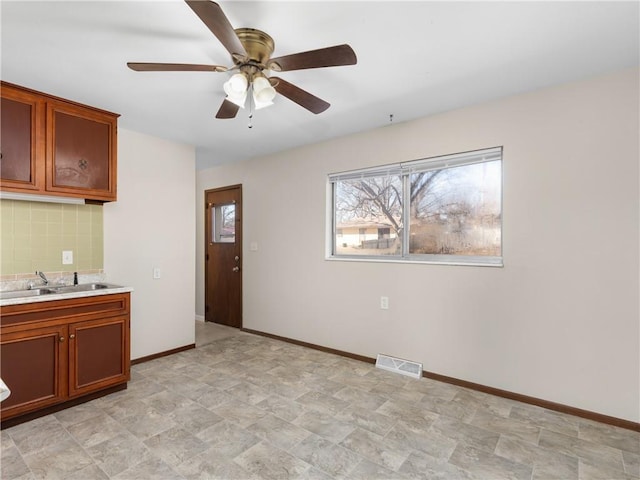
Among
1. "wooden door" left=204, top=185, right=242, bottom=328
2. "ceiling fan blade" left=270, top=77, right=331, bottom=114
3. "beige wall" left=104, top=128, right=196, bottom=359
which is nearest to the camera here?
"ceiling fan blade" left=270, top=77, right=331, bottom=114

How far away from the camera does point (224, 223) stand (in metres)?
5.02

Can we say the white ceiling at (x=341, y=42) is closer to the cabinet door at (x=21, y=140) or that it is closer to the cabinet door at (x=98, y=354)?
the cabinet door at (x=21, y=140)

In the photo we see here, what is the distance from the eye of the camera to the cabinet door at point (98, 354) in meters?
2.46

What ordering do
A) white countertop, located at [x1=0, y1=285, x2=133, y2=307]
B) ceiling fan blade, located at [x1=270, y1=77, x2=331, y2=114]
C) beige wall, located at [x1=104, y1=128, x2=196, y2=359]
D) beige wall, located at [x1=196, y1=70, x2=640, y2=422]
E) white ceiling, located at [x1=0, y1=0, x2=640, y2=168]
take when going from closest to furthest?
white ceiling, located at [x1=0, y1=0, x2=640, y2=168], ceiling fan blade, located at [x1=270, y1=77, x2=331, y2=114], white countertop, located at [x1=0, y1=285, x2=133, y2=307], beige wall, located at [x1=196, y1=70, x2=640, y2=422], beige wall, located at [x1=104, y1=128, x2=196, y2=359]

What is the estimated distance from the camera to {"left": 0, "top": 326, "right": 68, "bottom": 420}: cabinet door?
2166mm

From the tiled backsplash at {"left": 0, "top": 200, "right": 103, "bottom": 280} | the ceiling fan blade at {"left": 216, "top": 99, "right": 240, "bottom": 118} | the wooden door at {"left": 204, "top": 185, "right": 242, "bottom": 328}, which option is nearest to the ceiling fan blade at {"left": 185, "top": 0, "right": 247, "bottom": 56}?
the ceiling fan blade at {"left": 216, "top": 99, "right": 240, "bottom": 118}

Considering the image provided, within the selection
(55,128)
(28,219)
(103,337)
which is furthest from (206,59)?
(103,337)

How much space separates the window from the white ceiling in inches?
22.8

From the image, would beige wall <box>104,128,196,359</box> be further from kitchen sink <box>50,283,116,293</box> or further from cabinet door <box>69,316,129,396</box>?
cabinet door <box>69,316,129,396</box>

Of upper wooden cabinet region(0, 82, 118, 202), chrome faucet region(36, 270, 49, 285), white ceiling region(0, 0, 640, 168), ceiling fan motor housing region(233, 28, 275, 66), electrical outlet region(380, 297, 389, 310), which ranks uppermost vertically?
white ceiling region(0, 0, 640, 168)

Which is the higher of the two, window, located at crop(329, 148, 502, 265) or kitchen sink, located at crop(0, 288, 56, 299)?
window, located at crop(329, 148, 502, 265)

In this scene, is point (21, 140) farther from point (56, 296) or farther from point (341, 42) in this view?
point (341, 42)

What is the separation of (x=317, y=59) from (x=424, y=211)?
198 centimetres

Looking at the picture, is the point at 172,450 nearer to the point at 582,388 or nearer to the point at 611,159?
the point at 582,388
